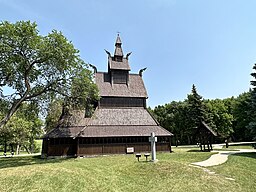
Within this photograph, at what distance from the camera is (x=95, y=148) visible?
22.1m

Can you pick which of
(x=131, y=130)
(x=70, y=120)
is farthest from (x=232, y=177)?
(x=70, y=120)

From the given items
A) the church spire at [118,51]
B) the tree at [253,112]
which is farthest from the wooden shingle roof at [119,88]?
the tree at [253,112]

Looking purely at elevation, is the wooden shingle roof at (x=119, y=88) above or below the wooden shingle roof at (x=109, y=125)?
above

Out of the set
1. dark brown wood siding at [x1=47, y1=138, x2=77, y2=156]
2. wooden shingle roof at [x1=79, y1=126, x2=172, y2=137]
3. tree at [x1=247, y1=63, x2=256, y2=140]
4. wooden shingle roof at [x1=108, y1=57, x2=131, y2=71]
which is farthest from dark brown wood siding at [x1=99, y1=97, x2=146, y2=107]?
tree at [x1=247, y1=63, x2=256, y2=140]

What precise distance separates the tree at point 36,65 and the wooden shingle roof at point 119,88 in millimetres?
5684

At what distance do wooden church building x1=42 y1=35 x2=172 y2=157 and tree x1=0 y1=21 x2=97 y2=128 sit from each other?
4168mm

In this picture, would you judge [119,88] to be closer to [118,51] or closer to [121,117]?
[121,117]

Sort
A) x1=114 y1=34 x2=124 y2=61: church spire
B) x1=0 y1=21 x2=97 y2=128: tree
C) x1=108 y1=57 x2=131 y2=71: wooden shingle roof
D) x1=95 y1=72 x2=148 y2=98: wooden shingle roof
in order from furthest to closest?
x1=114 y1=34 x2=124 y2=61: church spire
x1=108 y1=57 x2=131 y2=71: wooden shingle roof
x1=95 y1=72 x2=148 y2=98: wooden shingle roof
x1=0 y1=21 x2=97 y2=128: tree

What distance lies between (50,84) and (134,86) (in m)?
12.7

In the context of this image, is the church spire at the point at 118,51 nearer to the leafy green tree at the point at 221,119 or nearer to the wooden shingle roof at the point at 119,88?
the wooden shingle roof at the point at 119,88

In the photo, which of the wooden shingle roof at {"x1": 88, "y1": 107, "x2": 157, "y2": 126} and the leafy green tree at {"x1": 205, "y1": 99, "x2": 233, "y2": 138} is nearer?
the wooden shingle roof at {"x1": 88, "y1": 107, "x2": 157, "y2": 126}

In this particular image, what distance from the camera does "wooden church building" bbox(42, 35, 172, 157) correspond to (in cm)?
2202

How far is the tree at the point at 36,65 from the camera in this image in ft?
53.6

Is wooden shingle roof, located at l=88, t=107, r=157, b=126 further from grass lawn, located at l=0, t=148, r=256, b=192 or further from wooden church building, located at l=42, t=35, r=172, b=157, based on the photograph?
grass lawn, located at l=0, t=148, r=256, b=192
